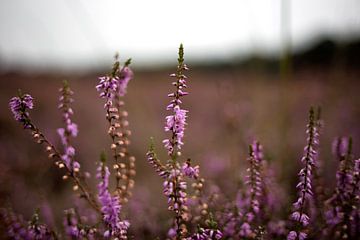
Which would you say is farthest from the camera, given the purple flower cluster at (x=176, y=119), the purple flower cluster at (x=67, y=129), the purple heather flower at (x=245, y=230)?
the purple heather flower at (x=245, y=230)

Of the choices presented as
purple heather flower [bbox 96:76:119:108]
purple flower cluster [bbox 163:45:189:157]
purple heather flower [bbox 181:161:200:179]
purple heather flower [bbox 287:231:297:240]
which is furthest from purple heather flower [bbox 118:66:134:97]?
purple heather flower [bbox 287:231:297:240]

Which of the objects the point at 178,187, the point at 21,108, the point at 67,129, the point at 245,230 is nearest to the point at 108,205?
the point at 178,187

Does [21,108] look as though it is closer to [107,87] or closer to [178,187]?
[107,87]

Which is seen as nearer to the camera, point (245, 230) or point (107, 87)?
point (107, 87)

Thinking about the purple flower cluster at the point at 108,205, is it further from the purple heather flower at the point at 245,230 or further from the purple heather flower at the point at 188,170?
the purple heather flower at the point at 245,230

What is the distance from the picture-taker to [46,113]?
9953mm

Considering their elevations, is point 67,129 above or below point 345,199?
above

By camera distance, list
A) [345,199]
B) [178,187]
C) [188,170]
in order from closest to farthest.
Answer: [178,187]
[188,170]
[345,199]

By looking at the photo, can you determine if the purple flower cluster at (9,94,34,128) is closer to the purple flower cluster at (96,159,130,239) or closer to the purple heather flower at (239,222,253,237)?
the purple flower cluster at (96,159,130,239)

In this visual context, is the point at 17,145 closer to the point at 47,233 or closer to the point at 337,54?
the point at 47,233

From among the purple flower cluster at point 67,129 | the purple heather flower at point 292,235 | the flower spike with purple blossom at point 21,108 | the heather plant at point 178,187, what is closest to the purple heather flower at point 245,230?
the heather plant at point 178,187

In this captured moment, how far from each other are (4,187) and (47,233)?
193cm

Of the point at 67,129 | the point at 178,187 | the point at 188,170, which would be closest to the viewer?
the point at 178,187

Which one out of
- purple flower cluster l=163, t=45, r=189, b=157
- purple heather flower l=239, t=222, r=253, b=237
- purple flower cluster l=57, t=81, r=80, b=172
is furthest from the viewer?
purple heather flower l=239, t=222, r=253, b=237
